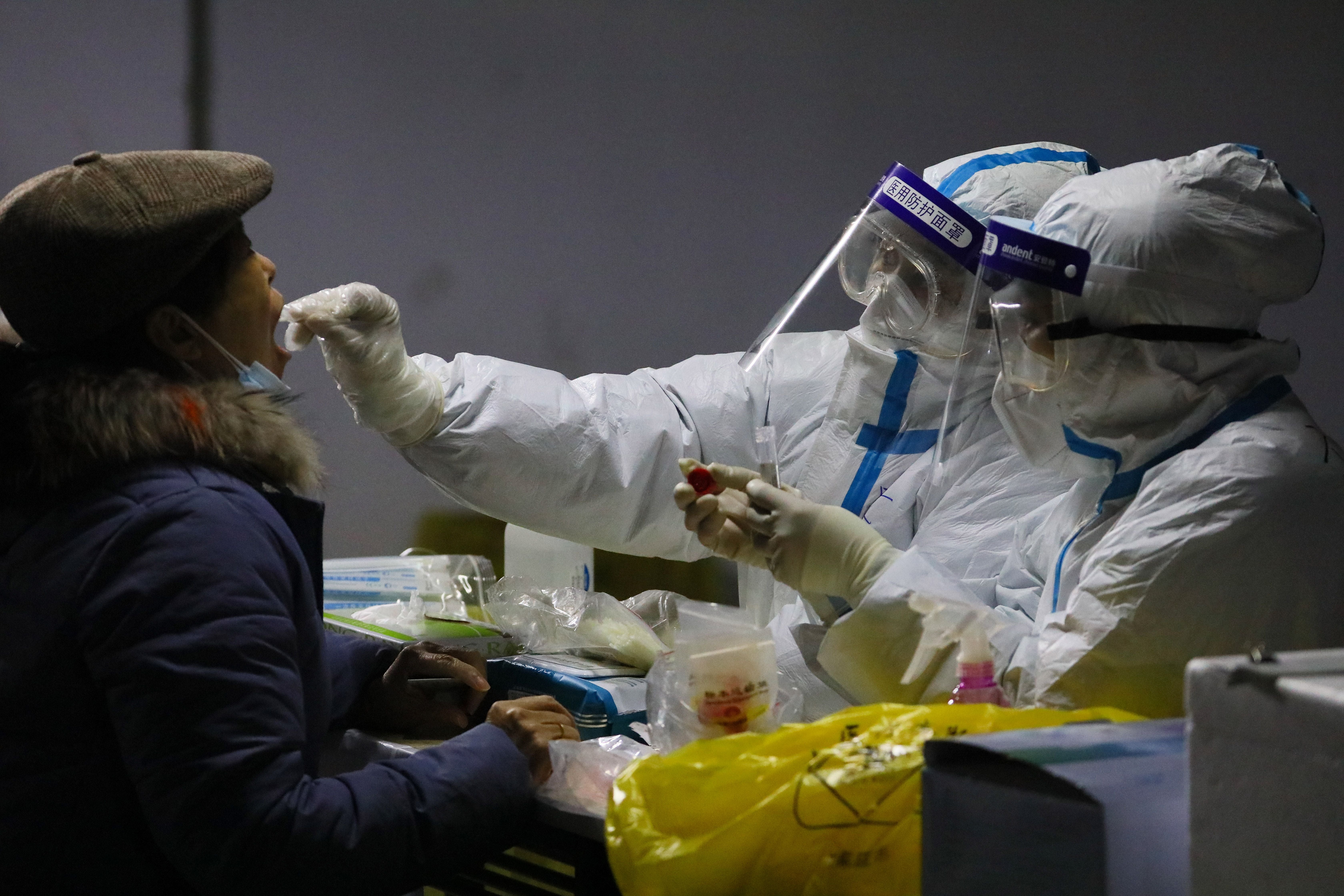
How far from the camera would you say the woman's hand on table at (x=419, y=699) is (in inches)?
59.2

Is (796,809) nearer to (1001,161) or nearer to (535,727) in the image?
(535,727)

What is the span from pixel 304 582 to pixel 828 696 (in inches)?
28.3

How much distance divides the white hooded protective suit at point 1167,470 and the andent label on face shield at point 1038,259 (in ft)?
0.06

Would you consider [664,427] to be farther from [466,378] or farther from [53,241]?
[53,241]

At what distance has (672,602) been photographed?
1896 millimetres

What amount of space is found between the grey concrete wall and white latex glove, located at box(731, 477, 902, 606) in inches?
23.5

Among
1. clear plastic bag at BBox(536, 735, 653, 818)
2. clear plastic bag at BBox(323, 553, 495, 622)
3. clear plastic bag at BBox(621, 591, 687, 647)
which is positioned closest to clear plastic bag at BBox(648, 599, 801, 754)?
clear plastic bag at BBox(536, 735, 653, 818)

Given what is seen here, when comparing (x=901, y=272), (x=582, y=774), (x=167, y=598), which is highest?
(x=901, y=272)

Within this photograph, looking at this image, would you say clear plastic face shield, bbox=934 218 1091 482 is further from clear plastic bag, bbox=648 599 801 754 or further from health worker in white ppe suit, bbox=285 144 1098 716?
clear plastic bag, bbox=648 599 801 754

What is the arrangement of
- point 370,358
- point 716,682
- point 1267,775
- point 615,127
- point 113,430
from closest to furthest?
1. point 1267,775
2. point 113,430
3. point 716,682
4. point 370,358
5. point 615,127

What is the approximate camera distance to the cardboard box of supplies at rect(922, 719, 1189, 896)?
746 millimetres

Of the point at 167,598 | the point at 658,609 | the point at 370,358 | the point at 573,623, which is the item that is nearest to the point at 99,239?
the point at 167,598

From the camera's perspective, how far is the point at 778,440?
1.87 metres

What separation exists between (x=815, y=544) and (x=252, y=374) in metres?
0.68
